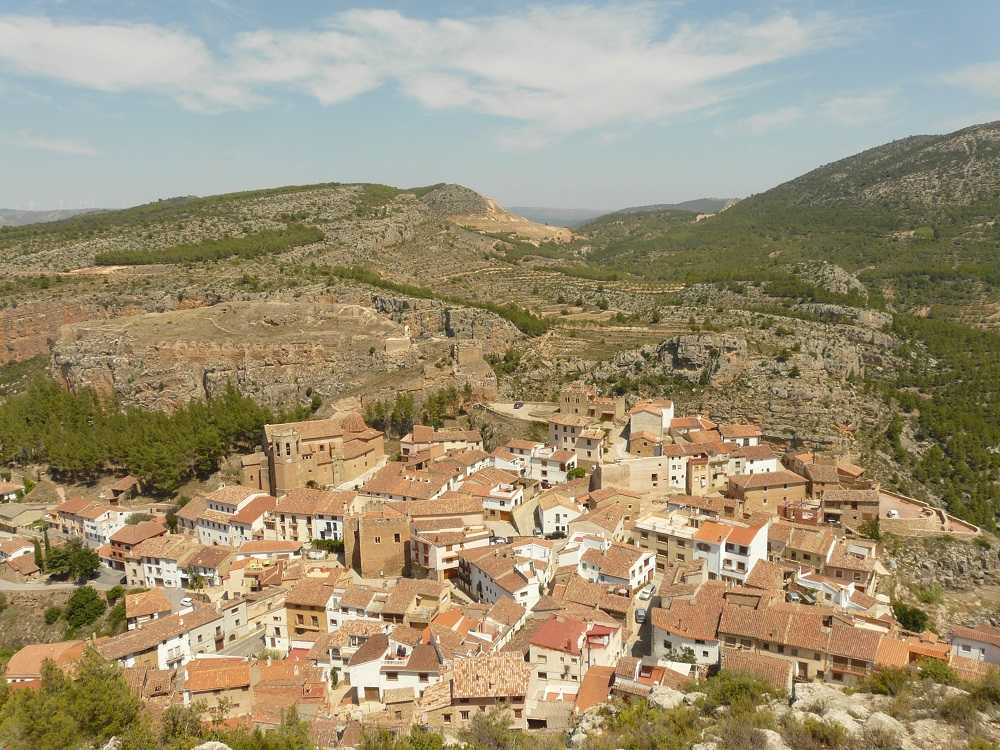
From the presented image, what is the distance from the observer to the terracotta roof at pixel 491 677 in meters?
20.4

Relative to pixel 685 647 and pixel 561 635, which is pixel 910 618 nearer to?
pixel 685 647

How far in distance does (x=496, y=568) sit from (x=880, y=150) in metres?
157

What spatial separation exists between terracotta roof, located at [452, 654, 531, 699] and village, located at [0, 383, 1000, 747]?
62 millimetres

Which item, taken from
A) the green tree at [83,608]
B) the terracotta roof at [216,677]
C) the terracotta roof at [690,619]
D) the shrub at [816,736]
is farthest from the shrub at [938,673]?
the green tree at [83,608]

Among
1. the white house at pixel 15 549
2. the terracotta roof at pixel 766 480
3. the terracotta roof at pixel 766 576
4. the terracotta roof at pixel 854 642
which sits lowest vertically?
the white house at pixel 15 549

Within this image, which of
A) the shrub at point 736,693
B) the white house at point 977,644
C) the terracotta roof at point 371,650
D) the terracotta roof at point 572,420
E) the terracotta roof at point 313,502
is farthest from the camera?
the terracotta roof at point 572,420

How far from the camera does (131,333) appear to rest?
52.4m

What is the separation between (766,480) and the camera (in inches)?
1341

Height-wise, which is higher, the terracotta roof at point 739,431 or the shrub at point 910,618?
the terracotta roof at point 739,431

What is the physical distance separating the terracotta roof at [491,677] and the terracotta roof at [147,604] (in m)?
14.1

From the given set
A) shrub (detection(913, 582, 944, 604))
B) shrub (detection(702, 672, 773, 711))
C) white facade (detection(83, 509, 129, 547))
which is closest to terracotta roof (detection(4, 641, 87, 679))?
white facade (detection(83, 509, 129, 547))

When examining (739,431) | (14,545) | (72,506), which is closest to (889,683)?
(739,431)

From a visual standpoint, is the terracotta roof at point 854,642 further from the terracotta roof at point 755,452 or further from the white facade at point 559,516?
the terracotta roof at point 755,452

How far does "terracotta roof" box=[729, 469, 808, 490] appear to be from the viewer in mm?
33781
